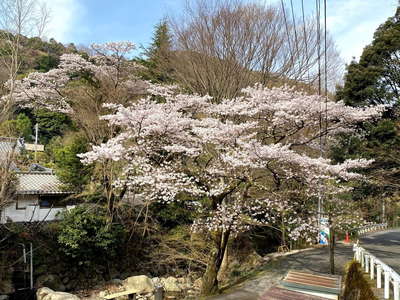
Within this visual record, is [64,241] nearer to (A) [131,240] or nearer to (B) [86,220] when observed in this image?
(B) [86,220]

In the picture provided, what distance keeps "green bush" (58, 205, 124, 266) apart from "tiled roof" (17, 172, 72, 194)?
2742mm

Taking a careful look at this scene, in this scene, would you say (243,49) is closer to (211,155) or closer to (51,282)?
(211,155)

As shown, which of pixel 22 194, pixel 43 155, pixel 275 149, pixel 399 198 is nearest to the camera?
pixel 275 149

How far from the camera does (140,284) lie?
9.60 m

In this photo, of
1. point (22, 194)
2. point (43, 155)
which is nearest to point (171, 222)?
point (22, 194)

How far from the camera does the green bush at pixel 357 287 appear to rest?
4992 millimetres

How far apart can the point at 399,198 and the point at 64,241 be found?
12686 mm

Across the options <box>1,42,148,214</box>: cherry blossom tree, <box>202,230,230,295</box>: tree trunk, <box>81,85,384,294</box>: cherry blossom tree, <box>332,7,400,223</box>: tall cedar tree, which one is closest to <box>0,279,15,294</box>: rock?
<box>81,85,384,294</box>: cherry blossom tree

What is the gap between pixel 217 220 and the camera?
24.6 ft

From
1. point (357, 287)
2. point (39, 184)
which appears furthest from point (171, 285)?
point (39, 184)

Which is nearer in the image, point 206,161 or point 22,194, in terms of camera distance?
point 206,161

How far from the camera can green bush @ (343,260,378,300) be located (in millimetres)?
4992

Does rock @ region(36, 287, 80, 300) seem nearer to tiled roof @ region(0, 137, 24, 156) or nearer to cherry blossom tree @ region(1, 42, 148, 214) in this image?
tiled roof @ region(0, 137, 24, 156)

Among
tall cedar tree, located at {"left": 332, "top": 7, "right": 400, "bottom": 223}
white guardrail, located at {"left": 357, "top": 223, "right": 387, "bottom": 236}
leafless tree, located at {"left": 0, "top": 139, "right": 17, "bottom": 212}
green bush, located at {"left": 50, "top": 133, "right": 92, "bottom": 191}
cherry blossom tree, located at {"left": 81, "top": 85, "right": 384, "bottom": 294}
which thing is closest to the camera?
cherry blossom tree, located at {"left": 81, "top": 85, "right": 384, "bottom": 294}
